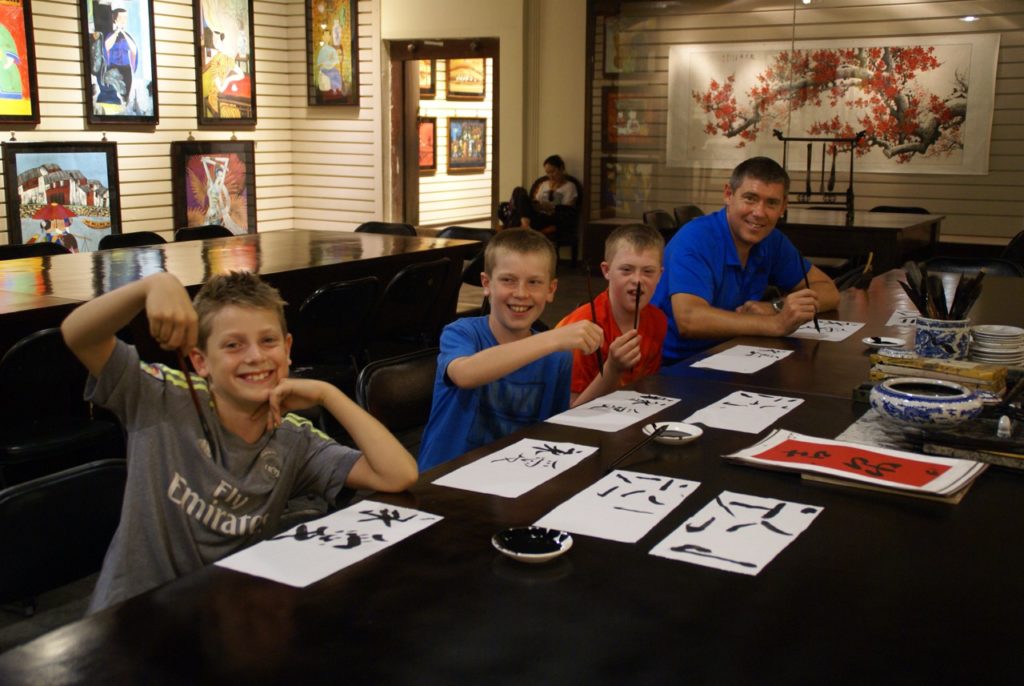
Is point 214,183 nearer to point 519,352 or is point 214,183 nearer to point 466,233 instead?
point 466,233

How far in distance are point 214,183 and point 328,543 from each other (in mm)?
9844

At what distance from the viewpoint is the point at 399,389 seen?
2.63m

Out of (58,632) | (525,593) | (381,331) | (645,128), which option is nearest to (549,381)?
(525,593)

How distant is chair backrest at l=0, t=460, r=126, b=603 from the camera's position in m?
1.68

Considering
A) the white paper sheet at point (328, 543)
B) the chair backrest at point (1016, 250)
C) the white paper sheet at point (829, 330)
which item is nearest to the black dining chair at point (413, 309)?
the white paper sheet at point (829, 330)

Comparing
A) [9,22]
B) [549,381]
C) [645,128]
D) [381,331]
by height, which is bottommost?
[381,331]

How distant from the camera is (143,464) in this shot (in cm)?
182

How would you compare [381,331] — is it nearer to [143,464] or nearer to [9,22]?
[143,464]

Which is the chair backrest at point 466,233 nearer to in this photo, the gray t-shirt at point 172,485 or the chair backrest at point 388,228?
the chair backrest at point 388,228

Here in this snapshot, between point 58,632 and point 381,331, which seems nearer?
point 58,632

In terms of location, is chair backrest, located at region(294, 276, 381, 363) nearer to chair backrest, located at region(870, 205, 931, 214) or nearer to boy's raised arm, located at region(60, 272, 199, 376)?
boy's raised arm, located at region(60, 272, 199, 376)

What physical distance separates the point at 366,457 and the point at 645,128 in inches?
354

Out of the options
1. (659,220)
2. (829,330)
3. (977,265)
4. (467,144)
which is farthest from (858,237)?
(467,144)

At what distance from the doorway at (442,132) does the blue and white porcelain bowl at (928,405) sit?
9.31 meters
